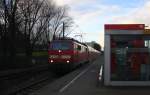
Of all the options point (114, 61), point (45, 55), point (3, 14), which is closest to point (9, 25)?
point (3, 14)

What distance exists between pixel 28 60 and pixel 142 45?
44.9 m

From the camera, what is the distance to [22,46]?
7362 cm

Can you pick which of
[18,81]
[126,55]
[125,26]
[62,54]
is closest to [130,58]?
[126,55]

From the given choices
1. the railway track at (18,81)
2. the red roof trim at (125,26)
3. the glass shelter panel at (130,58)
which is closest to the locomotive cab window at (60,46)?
the railway track at (18,81)

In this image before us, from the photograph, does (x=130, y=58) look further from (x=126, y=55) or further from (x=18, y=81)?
(x=18, y=81)

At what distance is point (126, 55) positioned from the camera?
21.1 metres

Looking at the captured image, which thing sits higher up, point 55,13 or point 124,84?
point 55,13

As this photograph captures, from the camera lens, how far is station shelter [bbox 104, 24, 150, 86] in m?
20.7

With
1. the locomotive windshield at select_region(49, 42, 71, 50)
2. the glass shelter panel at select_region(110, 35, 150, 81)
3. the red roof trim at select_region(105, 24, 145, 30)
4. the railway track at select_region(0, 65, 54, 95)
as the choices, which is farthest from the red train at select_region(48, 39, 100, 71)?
the red roof trim at select_region(105, 24, 145, 30)

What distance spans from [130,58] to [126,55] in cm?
23

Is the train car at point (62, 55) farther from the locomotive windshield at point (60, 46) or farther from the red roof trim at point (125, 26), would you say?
the red roof trim at point (125, 26)

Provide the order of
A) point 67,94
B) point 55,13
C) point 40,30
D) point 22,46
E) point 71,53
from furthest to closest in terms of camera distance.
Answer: point 55,13
point 40,30
point 22,46
point 71,53
point 67,94

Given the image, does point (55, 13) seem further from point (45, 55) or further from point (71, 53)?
point (71, 53)

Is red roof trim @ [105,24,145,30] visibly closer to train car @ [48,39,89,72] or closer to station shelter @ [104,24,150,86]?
station shelter @ [104,24,150,86]
